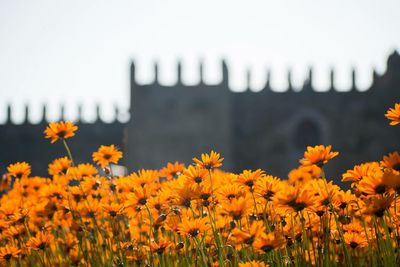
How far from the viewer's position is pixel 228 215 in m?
2.22

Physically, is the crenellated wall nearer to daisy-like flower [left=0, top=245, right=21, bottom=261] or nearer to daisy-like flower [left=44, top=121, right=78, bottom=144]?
daisy-like flower [left=44, top=121, right=78, bottom=144]

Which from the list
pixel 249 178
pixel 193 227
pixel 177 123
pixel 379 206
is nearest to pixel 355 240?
pixel 379 206

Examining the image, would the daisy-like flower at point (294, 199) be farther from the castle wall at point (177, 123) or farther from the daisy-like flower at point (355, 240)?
the castle wall at point (177, 123)

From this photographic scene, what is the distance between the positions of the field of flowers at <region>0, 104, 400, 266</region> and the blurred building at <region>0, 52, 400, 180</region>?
14557 mm

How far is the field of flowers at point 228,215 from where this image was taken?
5.77 feet

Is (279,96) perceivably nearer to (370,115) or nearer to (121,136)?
(370,115)

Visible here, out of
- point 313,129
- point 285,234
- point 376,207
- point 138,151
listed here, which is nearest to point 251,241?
point 376,207

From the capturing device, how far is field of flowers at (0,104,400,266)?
1.76m

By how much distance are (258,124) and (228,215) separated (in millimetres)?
16737

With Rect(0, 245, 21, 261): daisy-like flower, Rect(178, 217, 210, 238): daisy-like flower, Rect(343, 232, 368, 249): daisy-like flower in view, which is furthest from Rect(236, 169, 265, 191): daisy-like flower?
Rect(0, 245, 21, 261): daisy-like flower

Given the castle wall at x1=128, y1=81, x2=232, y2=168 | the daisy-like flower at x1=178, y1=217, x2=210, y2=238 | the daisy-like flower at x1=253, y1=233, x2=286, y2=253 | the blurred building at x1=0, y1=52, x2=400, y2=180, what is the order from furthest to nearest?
the blurred building at x1=0, y1=52, x2=400, y2=180, the castle wall at x1=128, y1=81, x2=232, y2=168, the daisy-like flower at x1=178, y1=217, x2=210, y2=238, the daisy-like flower at x1=253, y1=233, x2=286, y2=253

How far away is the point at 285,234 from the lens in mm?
2211

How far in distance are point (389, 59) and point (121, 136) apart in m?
12.1

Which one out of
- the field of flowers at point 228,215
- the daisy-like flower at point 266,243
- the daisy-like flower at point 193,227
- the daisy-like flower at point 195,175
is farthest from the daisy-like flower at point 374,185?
the daisy-like flower at point 195,175
